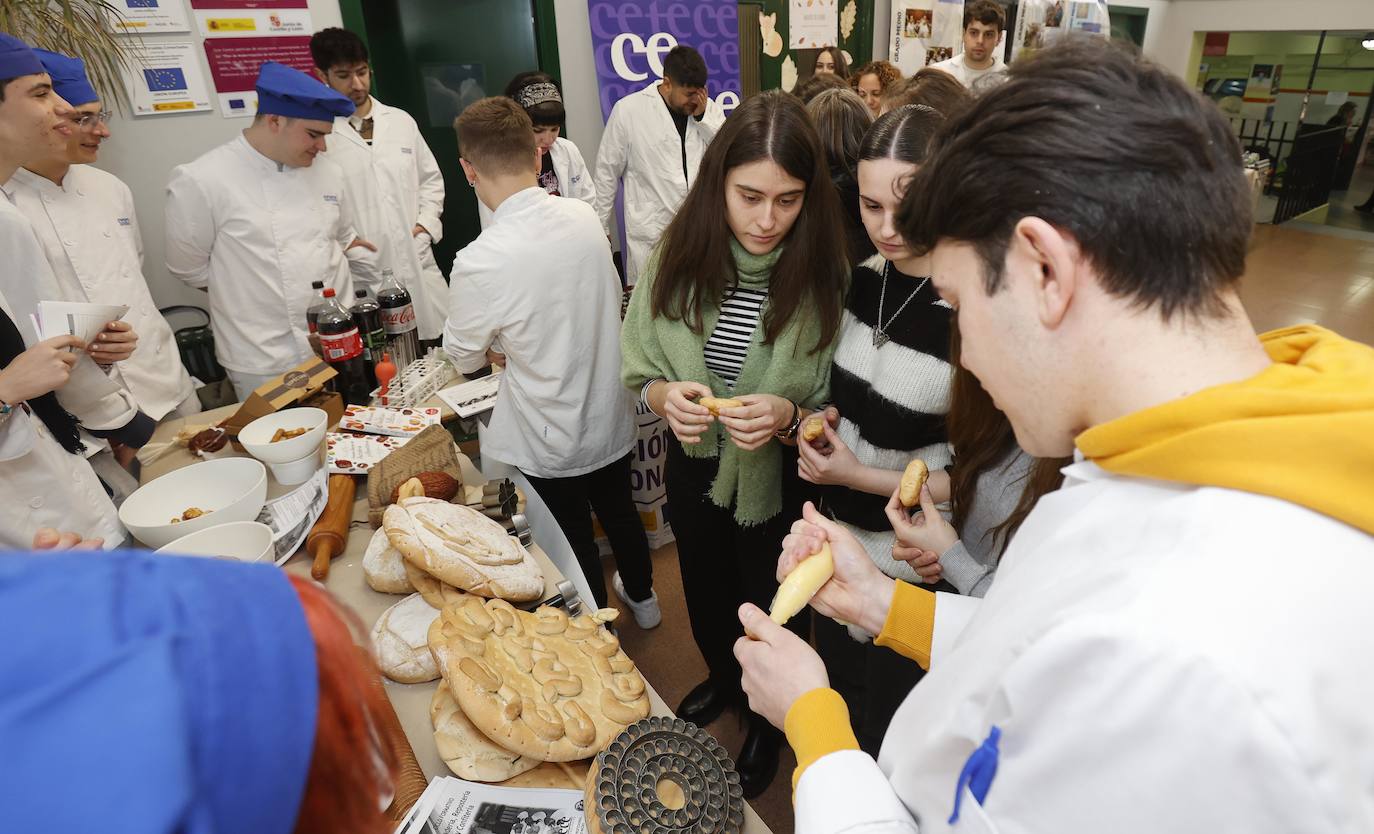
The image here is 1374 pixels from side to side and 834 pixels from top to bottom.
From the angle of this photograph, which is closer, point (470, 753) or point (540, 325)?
point (470, 753)

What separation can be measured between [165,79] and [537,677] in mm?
3842

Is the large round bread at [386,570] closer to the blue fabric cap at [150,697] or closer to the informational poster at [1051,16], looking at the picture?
the blue fabric cap at [150,697]

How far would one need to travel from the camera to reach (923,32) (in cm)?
693

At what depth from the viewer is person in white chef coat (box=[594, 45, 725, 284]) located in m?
4.66

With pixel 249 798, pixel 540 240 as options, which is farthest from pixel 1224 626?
pixel 540 240

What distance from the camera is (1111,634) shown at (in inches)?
21.0

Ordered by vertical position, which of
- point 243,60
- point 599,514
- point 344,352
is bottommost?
point 599,514

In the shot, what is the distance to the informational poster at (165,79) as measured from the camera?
3.40 metres

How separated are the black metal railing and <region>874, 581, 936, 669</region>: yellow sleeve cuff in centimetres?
1124

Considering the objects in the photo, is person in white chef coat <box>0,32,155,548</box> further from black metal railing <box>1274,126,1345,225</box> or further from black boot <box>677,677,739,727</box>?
black metal railing <box>1274,126,1345,225</box>

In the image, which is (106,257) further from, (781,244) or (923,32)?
(923,32)

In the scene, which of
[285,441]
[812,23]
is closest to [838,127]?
[285,441]

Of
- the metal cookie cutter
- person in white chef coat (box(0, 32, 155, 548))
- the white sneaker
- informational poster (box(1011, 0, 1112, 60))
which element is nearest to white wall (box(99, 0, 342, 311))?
person in white chef coat (box(0, 32, 155, 548))

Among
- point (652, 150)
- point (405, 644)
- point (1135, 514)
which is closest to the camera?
point (1135, 514)
